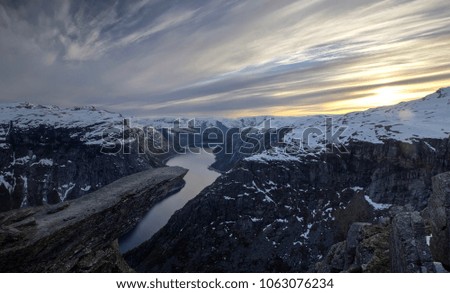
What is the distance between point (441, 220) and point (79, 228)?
10886 millimetres

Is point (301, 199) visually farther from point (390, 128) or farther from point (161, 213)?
point (161, 213)

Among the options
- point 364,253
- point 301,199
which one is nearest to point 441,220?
point 364,253

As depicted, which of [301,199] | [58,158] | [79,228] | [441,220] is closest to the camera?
[441,220]

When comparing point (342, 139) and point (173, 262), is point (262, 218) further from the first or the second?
point (342, 139)

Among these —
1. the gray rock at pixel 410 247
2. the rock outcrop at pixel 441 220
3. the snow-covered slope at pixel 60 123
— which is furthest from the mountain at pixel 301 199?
the snow-covered slope at pixel 60 123

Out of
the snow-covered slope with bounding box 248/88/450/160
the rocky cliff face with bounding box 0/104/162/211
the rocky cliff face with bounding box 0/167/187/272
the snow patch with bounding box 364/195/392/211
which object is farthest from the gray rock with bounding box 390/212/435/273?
the rocky cliff face with bounding box 0/104/162/211

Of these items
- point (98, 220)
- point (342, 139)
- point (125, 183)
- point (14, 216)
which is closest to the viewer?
point (14, 216)

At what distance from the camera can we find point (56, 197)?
150 m

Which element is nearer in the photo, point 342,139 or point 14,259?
point 14,259

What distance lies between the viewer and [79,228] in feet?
32.3
